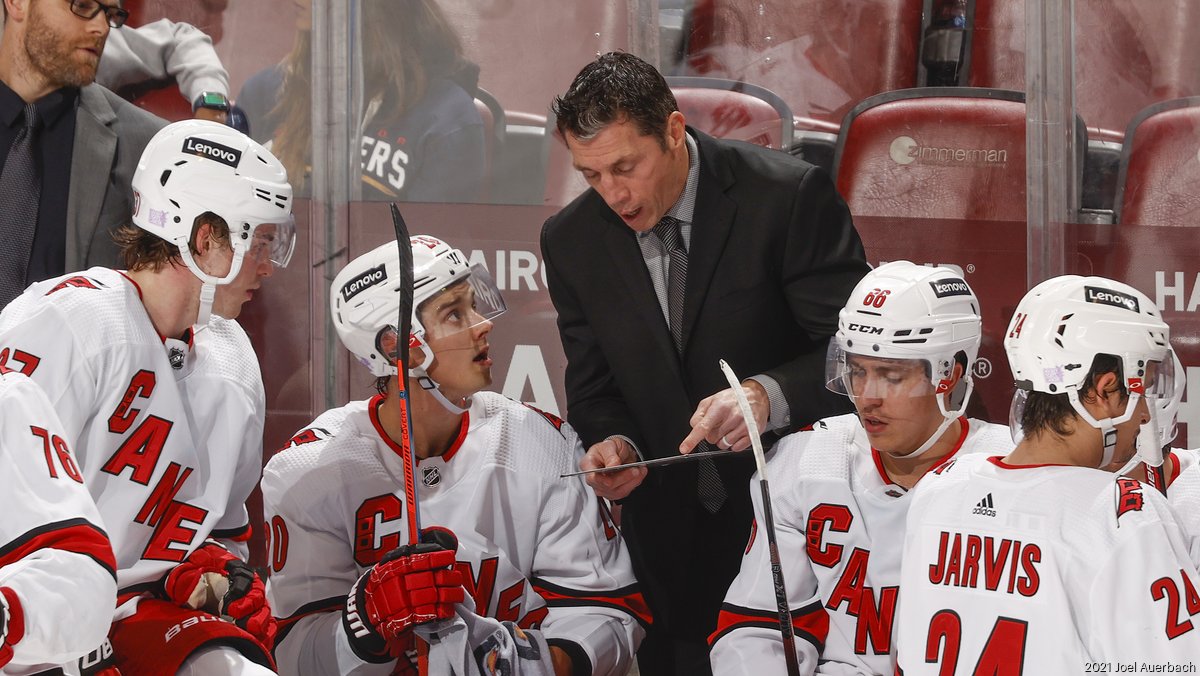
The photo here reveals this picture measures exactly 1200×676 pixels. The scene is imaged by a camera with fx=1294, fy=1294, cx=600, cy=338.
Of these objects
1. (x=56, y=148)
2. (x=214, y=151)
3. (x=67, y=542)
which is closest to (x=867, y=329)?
(x=214, y=151)

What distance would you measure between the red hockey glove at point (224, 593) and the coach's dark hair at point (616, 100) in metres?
1.01

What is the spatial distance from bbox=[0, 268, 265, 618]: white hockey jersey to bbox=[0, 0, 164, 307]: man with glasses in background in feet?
1.91

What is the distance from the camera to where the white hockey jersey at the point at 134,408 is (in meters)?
2.10

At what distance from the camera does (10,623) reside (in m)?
1.45

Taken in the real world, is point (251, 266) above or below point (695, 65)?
below

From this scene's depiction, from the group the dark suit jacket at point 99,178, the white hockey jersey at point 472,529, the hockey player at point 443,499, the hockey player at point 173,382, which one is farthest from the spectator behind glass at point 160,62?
the white hockey jersey at point 472,529

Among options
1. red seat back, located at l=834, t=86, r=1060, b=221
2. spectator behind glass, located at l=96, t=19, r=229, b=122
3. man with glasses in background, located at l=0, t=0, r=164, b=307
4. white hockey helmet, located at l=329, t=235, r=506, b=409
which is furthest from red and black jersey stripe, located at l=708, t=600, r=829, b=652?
spectator behind glass, located at l=96, t=19, r=229, b=122

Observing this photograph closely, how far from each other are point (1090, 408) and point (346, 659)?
1.30 m

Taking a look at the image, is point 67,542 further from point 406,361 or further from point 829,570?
point 829,570

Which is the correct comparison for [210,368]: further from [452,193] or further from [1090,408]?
[1090,408]

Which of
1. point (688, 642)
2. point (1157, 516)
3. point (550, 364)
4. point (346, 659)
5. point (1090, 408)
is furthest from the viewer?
point (550, 364)

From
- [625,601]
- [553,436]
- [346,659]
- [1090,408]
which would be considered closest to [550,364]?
[553,436]

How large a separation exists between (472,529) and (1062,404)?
1102mm

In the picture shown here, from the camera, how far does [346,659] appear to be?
7.43 feet
